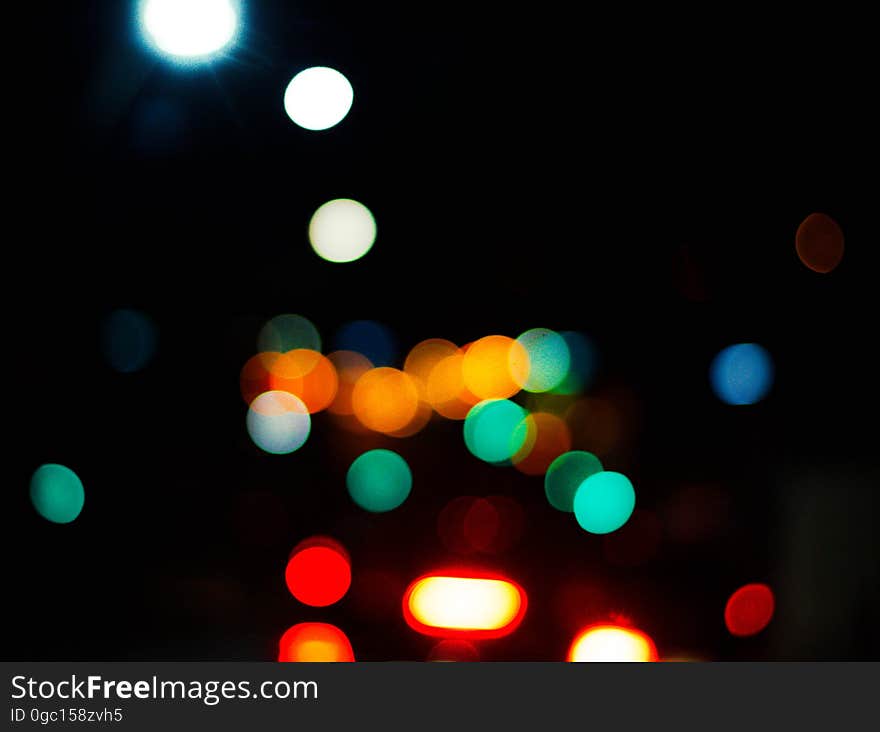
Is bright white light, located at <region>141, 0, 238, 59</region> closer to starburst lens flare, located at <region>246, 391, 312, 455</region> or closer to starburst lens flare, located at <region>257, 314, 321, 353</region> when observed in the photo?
starburst lens flare, located at <region>257, 314, 321, 353</region>

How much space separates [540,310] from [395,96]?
1.32 meters

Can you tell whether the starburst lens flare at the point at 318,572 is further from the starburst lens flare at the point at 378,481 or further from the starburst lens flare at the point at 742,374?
the starburst lens flare at the point at 742,374

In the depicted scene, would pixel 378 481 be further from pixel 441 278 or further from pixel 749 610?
pixel 749 610

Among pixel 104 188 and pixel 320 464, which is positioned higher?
pixel 104 188

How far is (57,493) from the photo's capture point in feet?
9.83

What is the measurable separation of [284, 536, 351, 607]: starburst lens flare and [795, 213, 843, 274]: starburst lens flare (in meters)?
1.88

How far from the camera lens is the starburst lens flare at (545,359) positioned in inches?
170

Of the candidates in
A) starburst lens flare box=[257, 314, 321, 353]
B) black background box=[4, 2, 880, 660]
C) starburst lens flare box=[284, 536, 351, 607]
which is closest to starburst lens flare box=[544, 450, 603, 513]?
black background box=[4, 2, 880, 660]

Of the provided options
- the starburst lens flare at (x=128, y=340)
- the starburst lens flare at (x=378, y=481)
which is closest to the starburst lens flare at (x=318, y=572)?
the starburst lens flare at (x=378, y=481)

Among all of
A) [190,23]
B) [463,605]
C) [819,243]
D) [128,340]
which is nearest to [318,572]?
[463,605]

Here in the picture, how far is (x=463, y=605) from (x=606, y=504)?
3.64 ft

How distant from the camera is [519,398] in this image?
6.82 meters

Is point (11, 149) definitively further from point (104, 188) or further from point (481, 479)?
point (481, 479)

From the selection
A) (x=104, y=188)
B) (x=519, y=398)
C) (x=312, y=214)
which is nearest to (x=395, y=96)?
(x=312, y=214)
